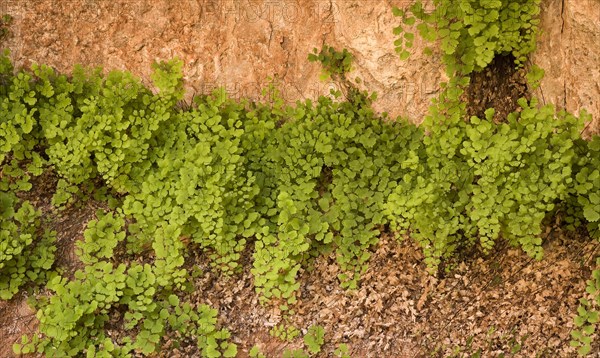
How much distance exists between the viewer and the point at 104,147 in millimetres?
4809

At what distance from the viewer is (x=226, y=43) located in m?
4.96

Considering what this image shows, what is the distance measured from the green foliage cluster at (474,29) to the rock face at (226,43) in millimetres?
270

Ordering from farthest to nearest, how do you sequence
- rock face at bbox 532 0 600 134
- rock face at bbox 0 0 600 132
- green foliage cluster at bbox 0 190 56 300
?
rock face at bbox 0 0 600 132
green foliage cluster at bbox 0 190 56 300
rock face at bbox 532 0 600 134

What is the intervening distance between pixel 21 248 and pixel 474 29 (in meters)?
3.26

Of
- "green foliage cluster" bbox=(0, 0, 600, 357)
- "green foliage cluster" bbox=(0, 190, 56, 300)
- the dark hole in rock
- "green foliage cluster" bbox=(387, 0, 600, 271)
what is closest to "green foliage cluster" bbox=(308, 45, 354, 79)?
"green foliage cluster" bbox=(0, 0, 600, 357)

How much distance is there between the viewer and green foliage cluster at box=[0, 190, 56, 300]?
4480mm

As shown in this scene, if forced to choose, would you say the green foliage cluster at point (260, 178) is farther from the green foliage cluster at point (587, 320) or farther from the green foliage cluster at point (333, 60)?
the green foliage cluster at point (587, 320)

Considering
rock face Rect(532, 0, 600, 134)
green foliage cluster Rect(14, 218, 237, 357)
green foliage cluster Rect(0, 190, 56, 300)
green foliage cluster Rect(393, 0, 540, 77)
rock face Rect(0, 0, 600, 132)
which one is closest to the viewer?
rock face Rect(532, 0, 600, 134)

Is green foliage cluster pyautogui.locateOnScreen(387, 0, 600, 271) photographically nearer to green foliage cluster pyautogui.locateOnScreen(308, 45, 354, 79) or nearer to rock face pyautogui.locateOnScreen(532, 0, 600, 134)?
rock face pyautogui.locateOnScreen(532, 0, 600, 134)

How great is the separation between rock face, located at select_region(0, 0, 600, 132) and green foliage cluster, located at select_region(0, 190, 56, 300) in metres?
1.13

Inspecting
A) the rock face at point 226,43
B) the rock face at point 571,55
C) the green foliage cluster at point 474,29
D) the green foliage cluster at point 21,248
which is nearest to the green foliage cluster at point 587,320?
the rock face at point 571,55

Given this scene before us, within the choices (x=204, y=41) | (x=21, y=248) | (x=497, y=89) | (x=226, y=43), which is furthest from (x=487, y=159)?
(x=21, y=248)

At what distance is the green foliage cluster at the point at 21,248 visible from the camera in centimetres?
448

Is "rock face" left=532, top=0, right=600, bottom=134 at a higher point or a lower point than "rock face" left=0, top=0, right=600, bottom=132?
higher
